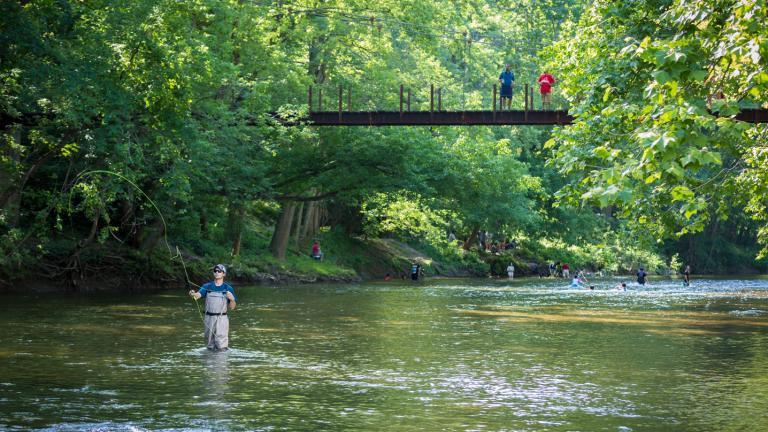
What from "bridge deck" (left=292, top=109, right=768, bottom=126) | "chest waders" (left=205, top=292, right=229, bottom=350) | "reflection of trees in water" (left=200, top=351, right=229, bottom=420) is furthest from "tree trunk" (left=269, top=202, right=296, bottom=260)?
"reflection of trees in water" (left=200, top=351, right=229, bottom=420)

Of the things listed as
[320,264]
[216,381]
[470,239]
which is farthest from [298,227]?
[216,381]

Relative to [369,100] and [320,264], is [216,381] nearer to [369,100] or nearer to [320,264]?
[369,100]

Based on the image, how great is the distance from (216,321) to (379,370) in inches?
141

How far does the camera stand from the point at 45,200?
4084cm

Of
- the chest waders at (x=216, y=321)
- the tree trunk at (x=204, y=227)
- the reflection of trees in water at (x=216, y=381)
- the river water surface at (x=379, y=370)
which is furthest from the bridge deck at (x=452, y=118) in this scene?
the reflection of trees in water at (x=216, y=381)

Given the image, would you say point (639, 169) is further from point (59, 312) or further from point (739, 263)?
point (739, 263)

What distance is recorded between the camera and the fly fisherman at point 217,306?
19609 millimetres

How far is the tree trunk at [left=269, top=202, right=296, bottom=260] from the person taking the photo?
57.6 meters

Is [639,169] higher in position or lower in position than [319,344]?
higher

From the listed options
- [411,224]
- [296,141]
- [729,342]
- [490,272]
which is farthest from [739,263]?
[729,342]

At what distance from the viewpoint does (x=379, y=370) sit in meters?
18.0

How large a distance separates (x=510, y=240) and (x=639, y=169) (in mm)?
78368

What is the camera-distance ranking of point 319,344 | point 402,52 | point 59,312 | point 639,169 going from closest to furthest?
point 639,169 → point 319,344 → point 59,312 → point 402,52

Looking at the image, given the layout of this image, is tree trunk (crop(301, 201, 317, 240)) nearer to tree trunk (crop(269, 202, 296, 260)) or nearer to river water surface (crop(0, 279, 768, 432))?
tree trunk (crop(269, 202, 296, 260))
